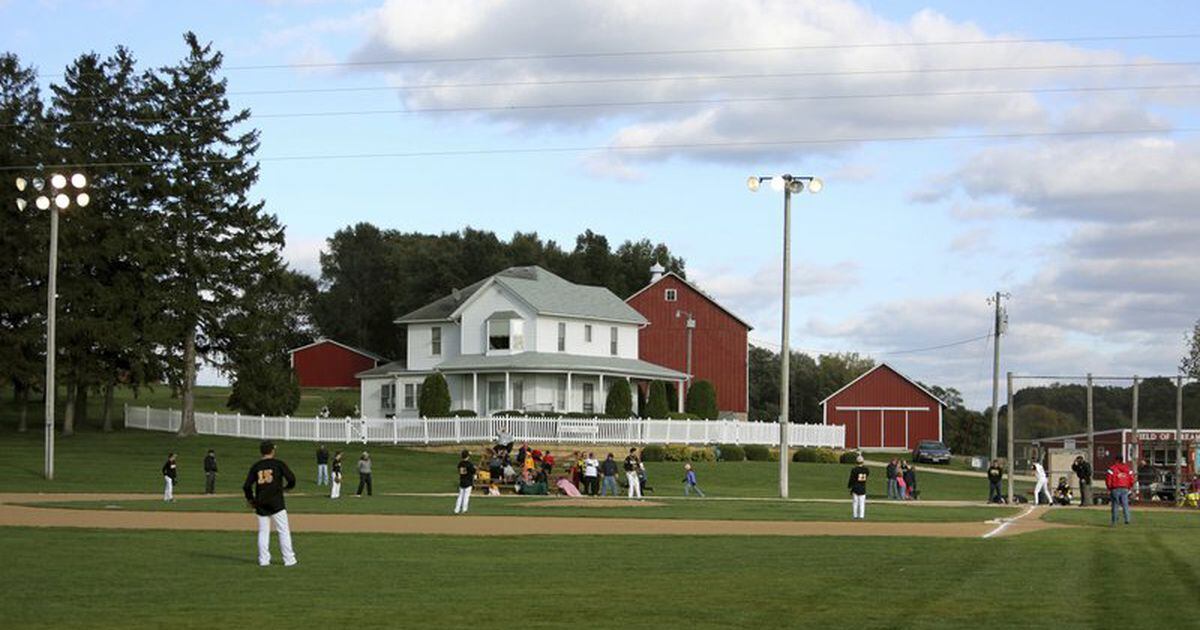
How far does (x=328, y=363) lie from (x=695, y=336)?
31.3 metres

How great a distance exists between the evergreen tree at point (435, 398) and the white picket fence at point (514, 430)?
2604mm

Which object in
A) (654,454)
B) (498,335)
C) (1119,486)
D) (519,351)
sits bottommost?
(654,454)

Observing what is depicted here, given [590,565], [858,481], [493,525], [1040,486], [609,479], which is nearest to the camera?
[590,565]

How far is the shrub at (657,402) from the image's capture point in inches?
2773

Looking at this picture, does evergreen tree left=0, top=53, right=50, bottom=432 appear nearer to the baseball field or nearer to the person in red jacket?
the baseball field

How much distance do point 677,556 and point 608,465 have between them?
81.1ft

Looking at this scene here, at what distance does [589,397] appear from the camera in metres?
73.6

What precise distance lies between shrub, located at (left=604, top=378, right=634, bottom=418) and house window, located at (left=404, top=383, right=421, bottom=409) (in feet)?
35.8

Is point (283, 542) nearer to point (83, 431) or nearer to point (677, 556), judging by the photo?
point (677, 556)

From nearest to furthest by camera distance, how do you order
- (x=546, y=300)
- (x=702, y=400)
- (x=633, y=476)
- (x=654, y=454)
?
(x=633, y=476)
(x=654, y=454)
(x=546, y=300)
(x=702, y=400)

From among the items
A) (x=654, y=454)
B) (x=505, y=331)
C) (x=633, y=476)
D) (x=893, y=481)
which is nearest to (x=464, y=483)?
(x=633, y=476)

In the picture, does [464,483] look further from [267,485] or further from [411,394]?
[411,394]

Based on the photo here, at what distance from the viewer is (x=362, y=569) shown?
20.8 metres

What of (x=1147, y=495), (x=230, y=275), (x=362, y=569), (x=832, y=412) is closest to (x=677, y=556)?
(x=362, y=569)
